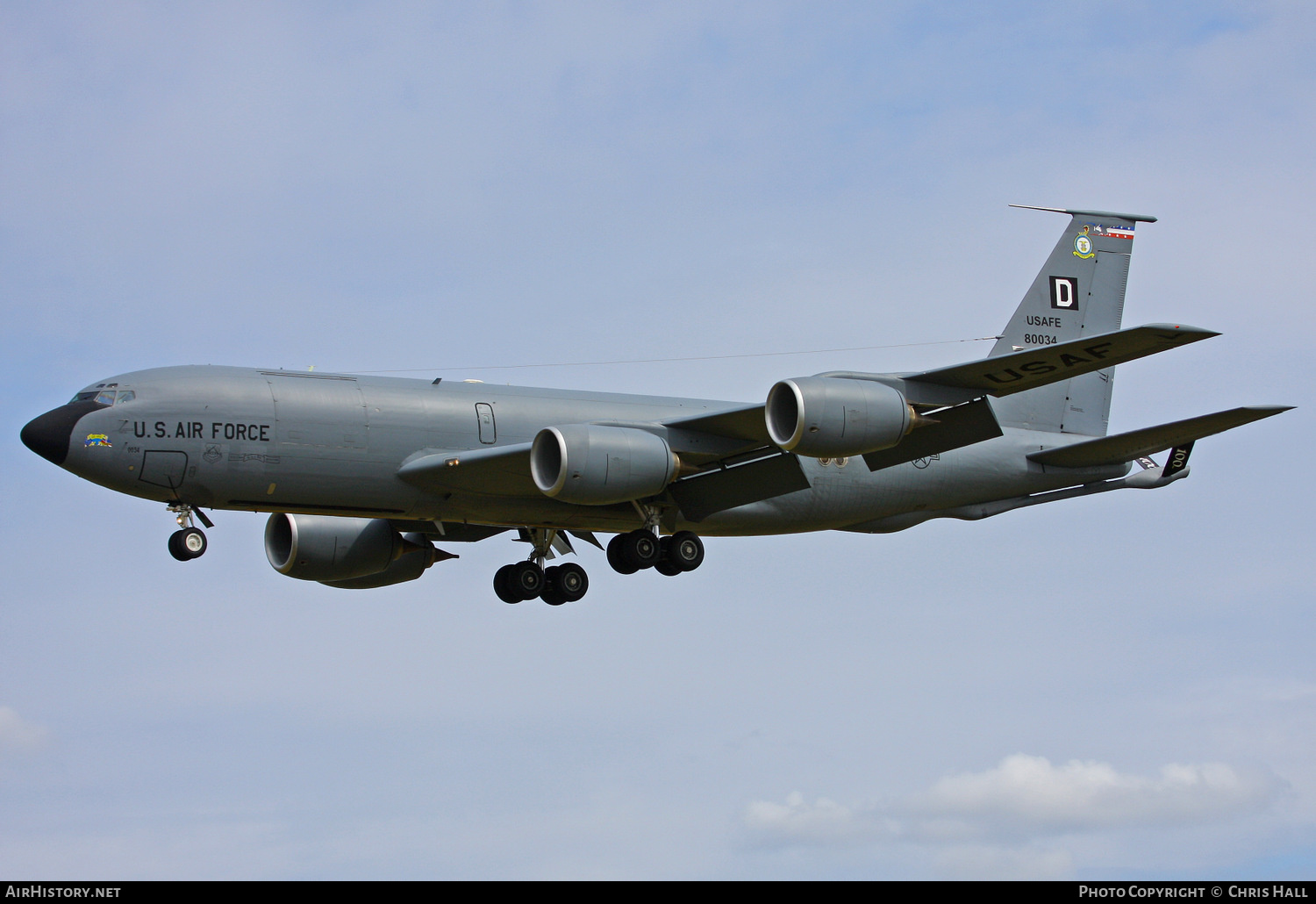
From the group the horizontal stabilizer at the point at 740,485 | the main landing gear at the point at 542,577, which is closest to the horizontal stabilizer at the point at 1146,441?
the horizontal stabilizer at the point at 740,485

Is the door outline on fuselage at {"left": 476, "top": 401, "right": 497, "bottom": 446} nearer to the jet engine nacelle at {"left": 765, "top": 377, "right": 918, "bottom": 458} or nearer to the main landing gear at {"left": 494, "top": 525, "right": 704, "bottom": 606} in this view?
the main landing gear at {"left": 494, "top": 525, "right": 704, "bottom": 606}

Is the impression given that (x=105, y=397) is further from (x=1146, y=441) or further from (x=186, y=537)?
(x=1146, y=441)

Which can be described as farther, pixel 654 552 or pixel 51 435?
pixel 654 552

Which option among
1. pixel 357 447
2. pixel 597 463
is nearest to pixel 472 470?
pixel 357 447

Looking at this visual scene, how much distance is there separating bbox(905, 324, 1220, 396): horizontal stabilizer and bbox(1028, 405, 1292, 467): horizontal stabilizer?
11.4 feet

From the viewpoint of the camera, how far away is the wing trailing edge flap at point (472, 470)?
30.2m

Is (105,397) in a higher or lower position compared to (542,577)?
higher

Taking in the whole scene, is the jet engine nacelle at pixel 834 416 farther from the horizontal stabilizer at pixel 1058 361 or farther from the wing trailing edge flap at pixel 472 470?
the wing trailing edge flap at pixel 472 470

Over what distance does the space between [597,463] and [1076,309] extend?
1368cm

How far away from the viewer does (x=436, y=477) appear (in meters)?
30.4

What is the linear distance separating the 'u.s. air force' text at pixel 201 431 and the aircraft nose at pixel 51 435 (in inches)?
43.2

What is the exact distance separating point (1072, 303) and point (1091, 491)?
180 inches

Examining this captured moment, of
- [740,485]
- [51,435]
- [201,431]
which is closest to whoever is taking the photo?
[51,435]

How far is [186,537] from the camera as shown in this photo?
95.6ft
